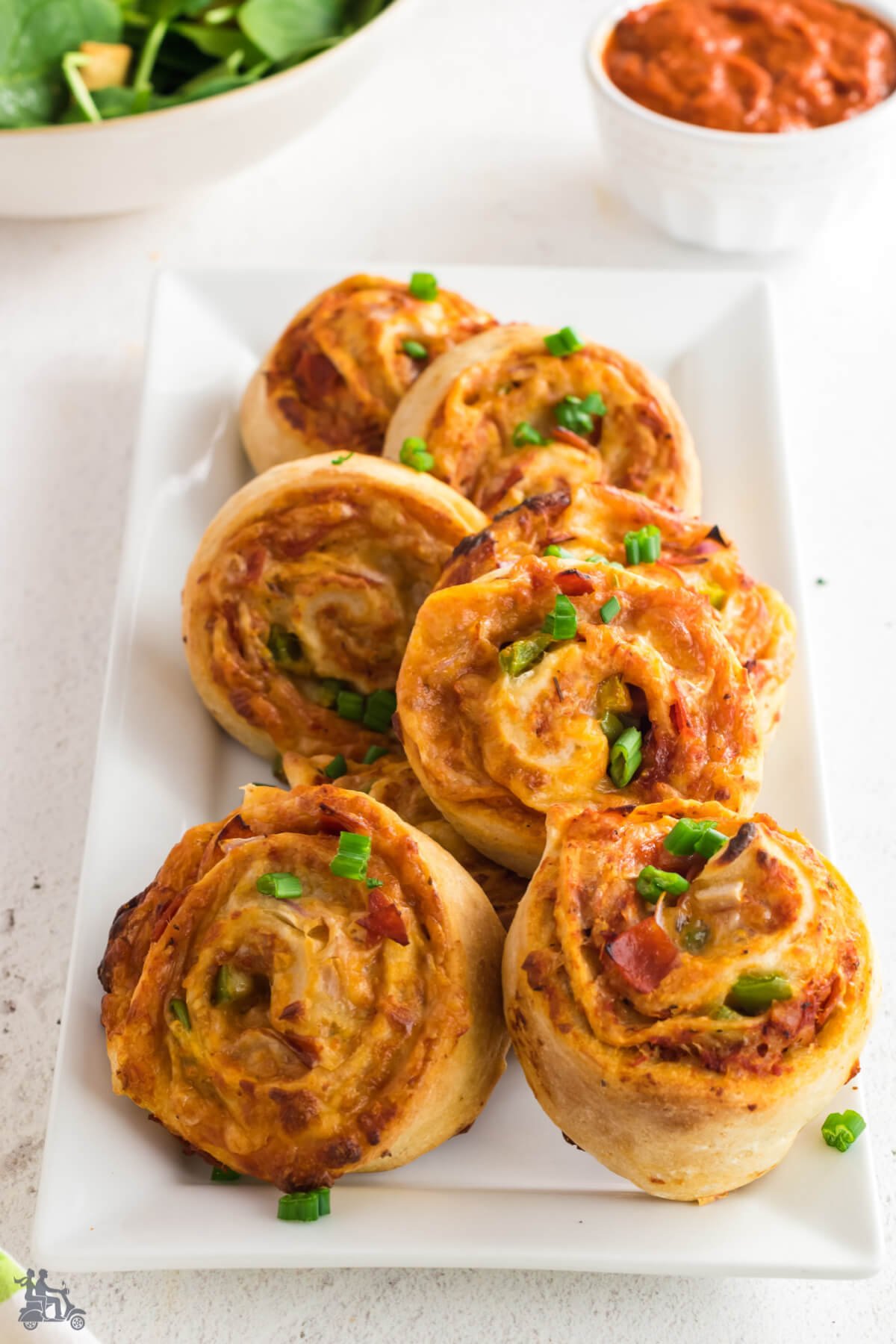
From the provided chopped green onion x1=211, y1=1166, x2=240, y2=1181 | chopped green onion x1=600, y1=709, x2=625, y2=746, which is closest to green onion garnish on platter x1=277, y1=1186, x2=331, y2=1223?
chopped green onion x1=211, y1=1166, x2=240, y2=1181

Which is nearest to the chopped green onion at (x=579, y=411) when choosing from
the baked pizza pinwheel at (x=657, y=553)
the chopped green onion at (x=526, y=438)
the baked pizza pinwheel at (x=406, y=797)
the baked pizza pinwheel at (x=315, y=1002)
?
the chopped green onion at (x=526, y=438)

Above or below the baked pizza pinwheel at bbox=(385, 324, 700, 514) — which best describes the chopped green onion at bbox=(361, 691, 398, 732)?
below

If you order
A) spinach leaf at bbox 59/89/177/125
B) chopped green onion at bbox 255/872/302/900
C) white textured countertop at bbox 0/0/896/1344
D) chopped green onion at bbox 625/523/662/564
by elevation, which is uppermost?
chopped green onion at bbox 625/523/662/564

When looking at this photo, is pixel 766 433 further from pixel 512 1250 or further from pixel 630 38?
pixel 512 1250

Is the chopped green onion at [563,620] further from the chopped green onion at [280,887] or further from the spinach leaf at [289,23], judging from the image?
the spinach leaf at [289,23]

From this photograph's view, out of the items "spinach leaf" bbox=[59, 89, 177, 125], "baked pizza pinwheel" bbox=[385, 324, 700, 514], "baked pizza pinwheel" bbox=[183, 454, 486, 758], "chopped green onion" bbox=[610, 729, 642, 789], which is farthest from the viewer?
"spinach leaf" bbox=[59, 89, 177, 125]

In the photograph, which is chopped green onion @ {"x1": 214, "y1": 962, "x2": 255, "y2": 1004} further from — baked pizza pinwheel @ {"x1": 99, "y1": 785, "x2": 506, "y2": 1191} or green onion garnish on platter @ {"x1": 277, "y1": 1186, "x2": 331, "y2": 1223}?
green onion garnish on platter @ {"x1": 277, "y1": 1186, "x2": 331, "y2": 1223}
